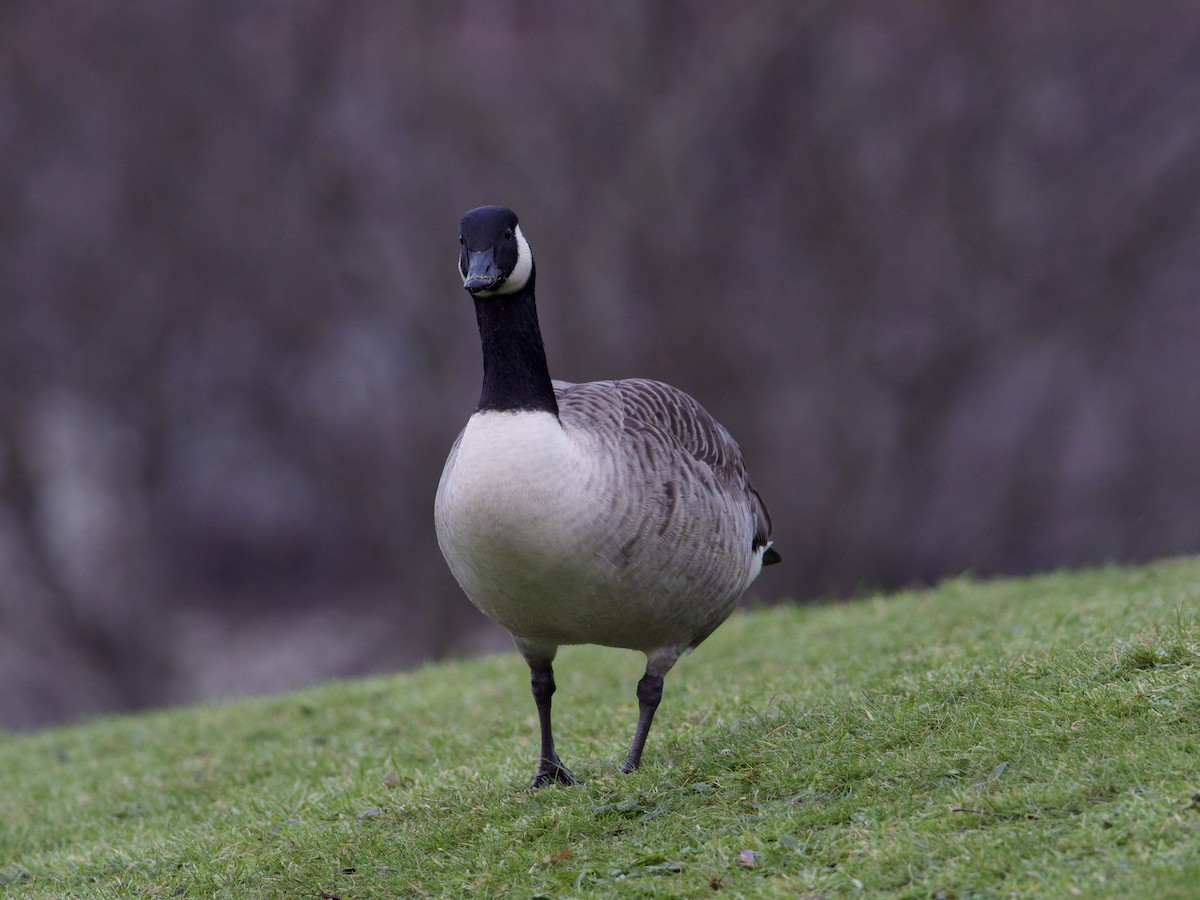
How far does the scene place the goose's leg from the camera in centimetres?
669

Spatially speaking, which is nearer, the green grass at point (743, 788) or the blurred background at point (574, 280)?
the green grass at point (743, 788)

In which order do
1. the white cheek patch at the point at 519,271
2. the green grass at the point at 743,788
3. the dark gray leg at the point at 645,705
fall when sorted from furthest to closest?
the dark gray leg at the point at 645,705 < the white cheek patch at the point at 519,271 < the green grass at the point at 743,788

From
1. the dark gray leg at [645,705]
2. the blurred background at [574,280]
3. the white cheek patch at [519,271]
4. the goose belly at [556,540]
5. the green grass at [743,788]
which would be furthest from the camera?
the blurred background at [574,280]

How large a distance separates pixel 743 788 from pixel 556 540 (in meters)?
1.36

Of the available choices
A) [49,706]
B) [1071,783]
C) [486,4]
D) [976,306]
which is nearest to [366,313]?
[486,4]

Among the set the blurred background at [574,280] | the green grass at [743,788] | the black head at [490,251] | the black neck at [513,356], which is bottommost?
the green grass at [743,788]

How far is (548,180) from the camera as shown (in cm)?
1966

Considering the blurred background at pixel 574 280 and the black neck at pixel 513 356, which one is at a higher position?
the blurred background at pixel 574 280

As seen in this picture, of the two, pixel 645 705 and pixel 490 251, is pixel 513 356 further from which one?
pixel 645 705

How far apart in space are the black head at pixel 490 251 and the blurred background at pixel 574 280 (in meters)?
12.5

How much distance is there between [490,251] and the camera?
619 cm

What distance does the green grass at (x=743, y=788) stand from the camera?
4855 millimetres

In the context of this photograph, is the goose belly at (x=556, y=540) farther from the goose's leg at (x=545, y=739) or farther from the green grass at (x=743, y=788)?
the green grass at (x=743, y=788)

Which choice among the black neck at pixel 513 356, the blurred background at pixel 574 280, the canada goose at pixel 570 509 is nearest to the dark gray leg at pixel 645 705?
the canada goose at pixel 570 509
